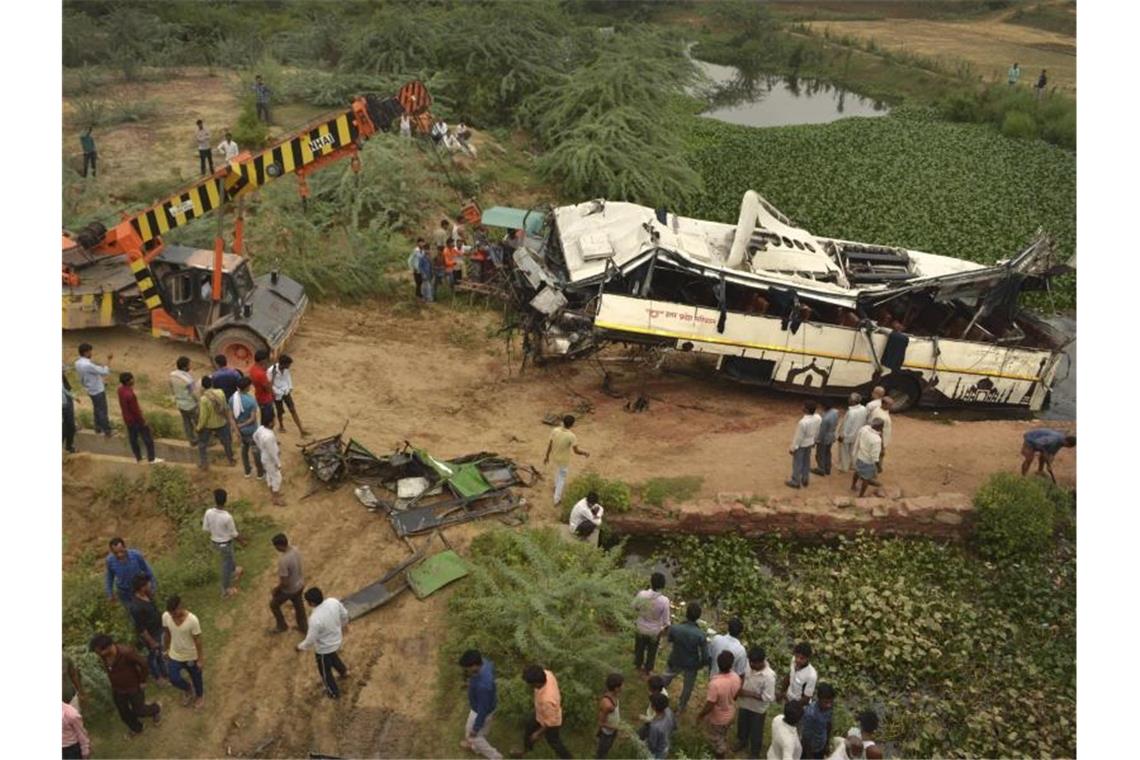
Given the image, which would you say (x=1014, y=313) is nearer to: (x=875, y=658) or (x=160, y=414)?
(x=875, y=658)

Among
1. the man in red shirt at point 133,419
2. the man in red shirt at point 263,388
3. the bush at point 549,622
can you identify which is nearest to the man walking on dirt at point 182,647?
the bush at point 549,622

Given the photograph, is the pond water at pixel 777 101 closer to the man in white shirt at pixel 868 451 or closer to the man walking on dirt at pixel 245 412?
the man in white shirt at pixel 868 451

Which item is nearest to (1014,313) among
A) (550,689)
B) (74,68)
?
(550,689)

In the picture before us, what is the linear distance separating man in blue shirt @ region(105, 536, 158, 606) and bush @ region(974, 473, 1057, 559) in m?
9.09

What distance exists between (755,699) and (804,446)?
4108 mm

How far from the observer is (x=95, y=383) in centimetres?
1033

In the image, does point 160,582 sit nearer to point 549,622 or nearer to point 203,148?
point 549,622

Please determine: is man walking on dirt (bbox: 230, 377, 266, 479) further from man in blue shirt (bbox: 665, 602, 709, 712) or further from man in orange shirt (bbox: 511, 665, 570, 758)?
man in blue shirt (bbox: 665, 602, 709, 712)

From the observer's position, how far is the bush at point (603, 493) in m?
10.6

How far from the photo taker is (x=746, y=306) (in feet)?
45.1

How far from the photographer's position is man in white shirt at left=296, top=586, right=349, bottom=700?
7.51m

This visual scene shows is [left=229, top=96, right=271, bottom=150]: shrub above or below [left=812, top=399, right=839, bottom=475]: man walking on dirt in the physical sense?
above

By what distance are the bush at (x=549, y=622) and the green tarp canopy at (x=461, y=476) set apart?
1252 millimetres

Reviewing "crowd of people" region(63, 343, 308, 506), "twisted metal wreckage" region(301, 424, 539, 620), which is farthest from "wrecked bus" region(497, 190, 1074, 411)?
"crowd of people" region(63, 343, 308, 506)
